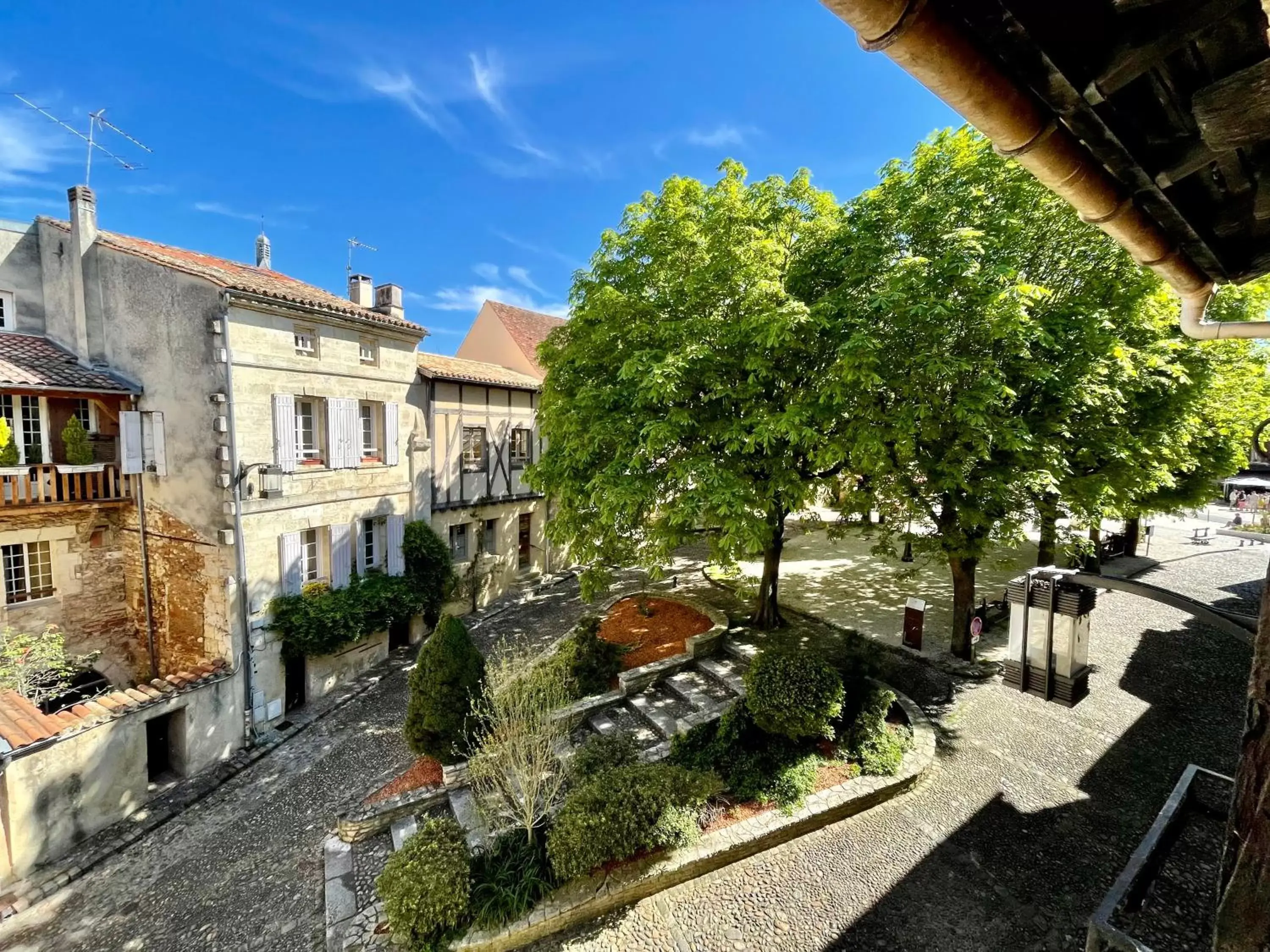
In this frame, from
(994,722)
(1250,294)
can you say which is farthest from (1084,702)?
(1250,294)

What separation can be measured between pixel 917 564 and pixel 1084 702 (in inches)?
378

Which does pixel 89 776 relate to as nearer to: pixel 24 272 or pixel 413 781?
pixel 413 781

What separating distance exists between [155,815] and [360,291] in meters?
14.2

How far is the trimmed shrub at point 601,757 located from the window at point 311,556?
9.07 m

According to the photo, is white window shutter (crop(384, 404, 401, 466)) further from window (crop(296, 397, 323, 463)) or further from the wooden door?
the wooden door

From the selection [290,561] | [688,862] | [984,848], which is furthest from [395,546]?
[984,848]

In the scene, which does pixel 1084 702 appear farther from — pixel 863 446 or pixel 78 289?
pixel 78 289

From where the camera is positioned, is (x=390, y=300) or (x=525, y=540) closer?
(x=390, y=300)

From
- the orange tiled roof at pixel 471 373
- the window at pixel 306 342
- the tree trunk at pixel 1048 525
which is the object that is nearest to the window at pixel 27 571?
the window at pixel 306 342

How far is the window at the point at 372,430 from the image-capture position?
597 inches

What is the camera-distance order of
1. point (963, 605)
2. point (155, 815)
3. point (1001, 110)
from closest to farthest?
point (1001, 110) < point (155, 815) < point (963, 605)

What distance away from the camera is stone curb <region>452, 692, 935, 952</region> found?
6543 millimetres

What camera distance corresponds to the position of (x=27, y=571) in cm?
1234

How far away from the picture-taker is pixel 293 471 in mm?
12922
